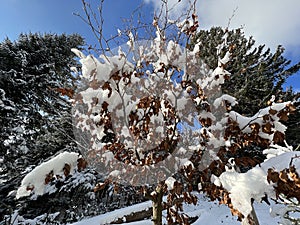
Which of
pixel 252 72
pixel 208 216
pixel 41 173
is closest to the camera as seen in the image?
pixel 41 173

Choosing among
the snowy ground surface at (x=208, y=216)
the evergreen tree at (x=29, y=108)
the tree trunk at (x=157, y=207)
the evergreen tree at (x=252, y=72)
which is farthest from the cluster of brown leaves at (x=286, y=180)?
the evergreen tree at (x=252, y=72)

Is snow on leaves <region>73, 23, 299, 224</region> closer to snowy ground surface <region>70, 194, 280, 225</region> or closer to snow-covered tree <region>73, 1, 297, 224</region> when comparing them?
snow-covered tree <region>73, 1, 297, 224</region>

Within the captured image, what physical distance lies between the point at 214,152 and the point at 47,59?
9.60 meters

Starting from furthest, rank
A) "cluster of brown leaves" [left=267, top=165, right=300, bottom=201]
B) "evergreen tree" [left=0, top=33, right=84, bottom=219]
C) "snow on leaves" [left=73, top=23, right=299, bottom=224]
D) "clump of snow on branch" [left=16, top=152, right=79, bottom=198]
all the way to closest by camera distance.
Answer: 1. "evergreen tree" [left=0, top=33, right=84, bottom=219]
2. "snow on leaves" [left=73, top=23, right=299, bottom=224]
3. "clump of snow on branch" [left=16, top=152, right=79, bottom=198]
4. "cluster of brown leaves" [left=267, top=165, right=300, bottom=201]

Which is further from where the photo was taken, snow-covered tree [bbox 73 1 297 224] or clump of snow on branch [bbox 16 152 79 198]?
snow-covered tree [bbox 73 1 297 224]

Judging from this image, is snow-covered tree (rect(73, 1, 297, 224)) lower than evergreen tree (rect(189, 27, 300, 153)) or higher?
lower

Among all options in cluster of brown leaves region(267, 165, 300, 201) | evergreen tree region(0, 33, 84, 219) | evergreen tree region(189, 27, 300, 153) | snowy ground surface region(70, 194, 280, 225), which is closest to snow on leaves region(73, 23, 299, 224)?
cluster of brown leaves region(267, 165, 300, 201)

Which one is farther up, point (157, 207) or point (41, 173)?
point (41, 173)

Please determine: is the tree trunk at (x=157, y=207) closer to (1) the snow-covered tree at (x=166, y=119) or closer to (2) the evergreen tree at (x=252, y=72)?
(1) the snow-covered tree at (x=166, y=119)

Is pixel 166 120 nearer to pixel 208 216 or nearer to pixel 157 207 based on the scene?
pixel 157 207

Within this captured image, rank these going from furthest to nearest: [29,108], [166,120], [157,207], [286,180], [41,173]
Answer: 1. [29,108]
2. [166,120]
3. [157,207]
4. [41,173]
5. [286,180]

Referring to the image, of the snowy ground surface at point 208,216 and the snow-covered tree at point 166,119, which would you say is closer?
the snow-covered tree at point 166,119

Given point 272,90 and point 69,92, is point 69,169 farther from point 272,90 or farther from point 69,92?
point 272,90

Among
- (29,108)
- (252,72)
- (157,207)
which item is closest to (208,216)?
(157,207)
